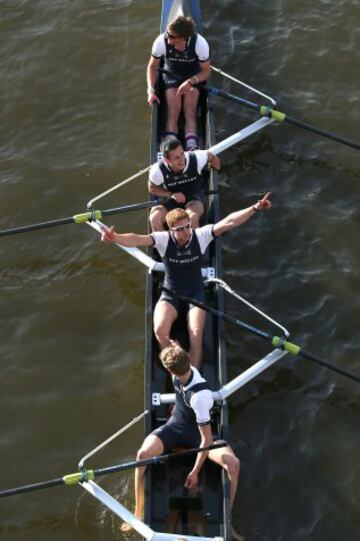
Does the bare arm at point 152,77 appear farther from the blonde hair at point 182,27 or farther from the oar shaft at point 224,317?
the oar shaft at point 224,317

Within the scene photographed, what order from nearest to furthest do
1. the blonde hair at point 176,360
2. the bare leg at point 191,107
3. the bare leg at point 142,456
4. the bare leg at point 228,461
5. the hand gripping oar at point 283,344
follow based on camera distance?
the blonde hair at point 176,360 → the bare leg at point 228,461 → the bare leg at point 142,456 → the hand gripping oar at point 283,344 → the bare leg at point 191,107

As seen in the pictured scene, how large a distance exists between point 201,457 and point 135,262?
4.04 meters

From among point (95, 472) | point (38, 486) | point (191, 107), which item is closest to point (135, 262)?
point (191, 107)

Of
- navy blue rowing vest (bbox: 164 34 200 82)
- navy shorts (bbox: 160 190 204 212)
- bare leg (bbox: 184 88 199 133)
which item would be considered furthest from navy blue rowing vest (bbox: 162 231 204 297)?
navy blue rowing vest (bbox: 164 34 200 82)

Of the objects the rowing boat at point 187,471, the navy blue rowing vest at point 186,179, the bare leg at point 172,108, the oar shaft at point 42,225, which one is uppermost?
the bare leg at point 172,108

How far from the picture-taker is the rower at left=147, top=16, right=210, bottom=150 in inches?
447

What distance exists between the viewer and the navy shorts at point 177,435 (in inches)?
326

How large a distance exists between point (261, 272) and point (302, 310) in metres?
0.85

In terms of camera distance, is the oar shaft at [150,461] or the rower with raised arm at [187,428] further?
the oar shaft at [150,461]

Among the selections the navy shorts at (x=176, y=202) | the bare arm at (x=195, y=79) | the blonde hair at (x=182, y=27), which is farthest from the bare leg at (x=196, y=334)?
the blonde hair at (x=182, y=27)

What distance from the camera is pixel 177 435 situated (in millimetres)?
8320

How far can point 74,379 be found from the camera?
10.2 metres

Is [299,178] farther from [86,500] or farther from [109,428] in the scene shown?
[86,500]

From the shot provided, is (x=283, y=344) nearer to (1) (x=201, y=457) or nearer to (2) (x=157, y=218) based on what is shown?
(1) (x=201, y=457)
